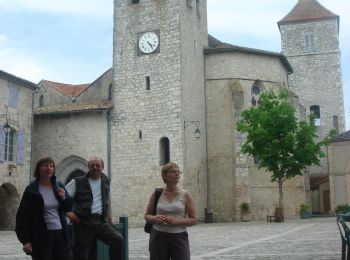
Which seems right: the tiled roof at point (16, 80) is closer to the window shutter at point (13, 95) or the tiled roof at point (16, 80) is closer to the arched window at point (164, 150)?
the window shutter at point (13, 95)

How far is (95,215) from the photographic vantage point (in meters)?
6.89

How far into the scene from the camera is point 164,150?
28.2m

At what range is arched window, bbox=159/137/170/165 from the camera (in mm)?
27953

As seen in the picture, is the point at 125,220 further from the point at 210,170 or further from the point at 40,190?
the point at 210,170

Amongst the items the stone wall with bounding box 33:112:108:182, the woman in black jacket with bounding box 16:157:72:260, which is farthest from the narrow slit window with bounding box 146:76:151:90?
the woman in black jacket with bounding box 16:157:72:260

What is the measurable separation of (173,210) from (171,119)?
72.4ft

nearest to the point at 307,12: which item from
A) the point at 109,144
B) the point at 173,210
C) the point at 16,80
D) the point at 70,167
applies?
the point at 109,144

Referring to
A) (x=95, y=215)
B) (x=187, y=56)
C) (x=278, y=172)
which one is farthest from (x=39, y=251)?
(x=187, y=56)

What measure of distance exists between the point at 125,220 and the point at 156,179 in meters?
19.5

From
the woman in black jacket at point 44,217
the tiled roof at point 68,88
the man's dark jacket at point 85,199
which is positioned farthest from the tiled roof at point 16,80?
the woman in black jacket at point 44,217

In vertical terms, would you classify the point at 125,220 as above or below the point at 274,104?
below

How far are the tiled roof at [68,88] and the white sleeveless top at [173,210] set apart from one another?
32.2m

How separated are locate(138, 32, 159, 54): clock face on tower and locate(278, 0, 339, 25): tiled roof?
24.2 metres

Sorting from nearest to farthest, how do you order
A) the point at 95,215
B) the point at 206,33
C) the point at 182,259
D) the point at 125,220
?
the point at 182,259 → the point at 95,215 → the point at 125,220 → the point at 206,33
